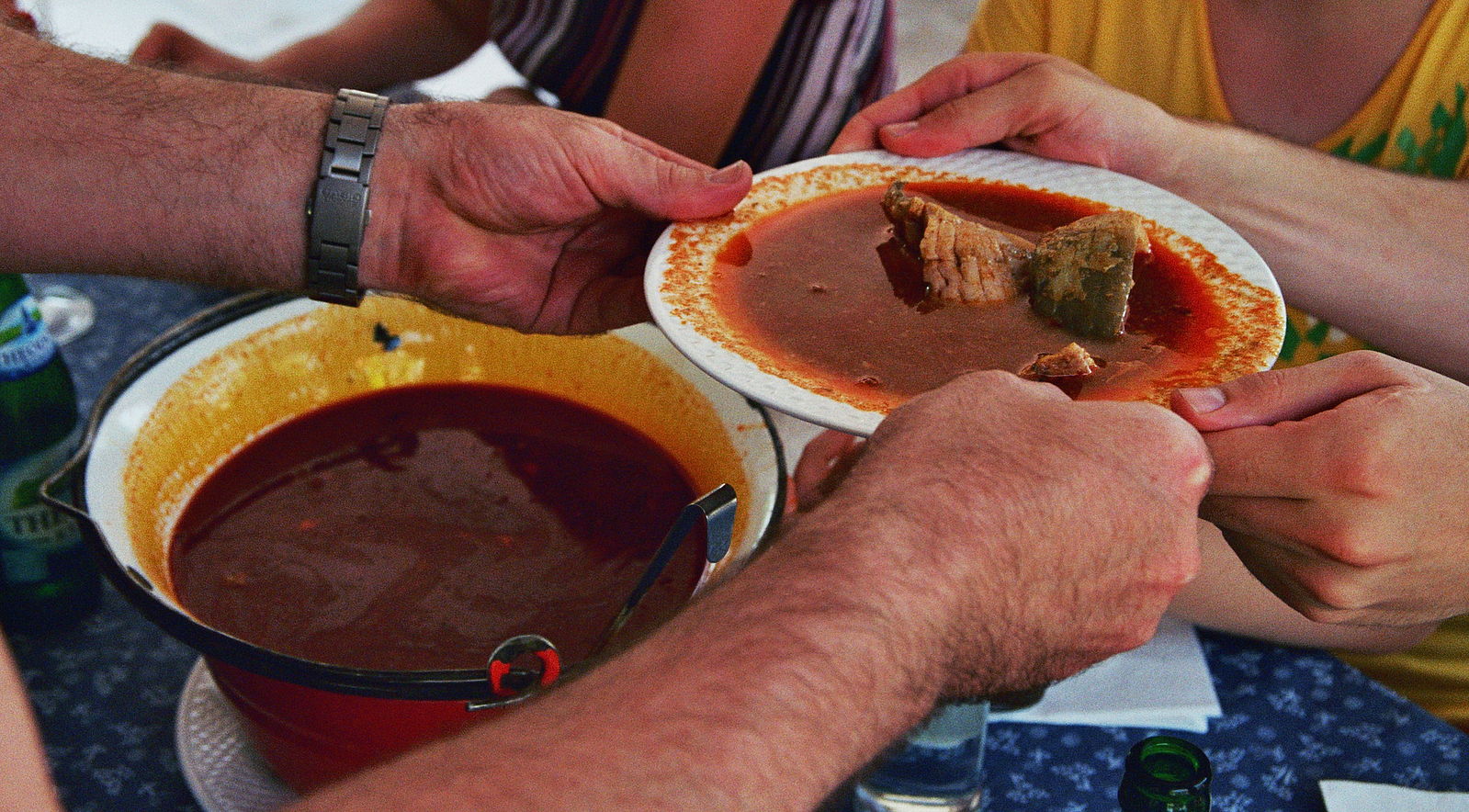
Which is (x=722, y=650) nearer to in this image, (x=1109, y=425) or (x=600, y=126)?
(x=1109, y=425)

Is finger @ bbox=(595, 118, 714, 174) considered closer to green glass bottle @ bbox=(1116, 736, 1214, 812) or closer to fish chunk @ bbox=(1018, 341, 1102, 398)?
fish chunk @ bbox=(1018, 341, 1102, 398)

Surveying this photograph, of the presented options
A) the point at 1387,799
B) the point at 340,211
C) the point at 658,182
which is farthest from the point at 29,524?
the point at 1387,799

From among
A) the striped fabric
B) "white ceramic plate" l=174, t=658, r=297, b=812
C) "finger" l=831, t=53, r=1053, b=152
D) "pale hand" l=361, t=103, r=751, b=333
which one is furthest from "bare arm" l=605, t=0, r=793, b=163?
"white ceramic plate" l=174, t=658, r=297, b=812

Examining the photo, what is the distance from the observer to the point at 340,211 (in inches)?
53.7

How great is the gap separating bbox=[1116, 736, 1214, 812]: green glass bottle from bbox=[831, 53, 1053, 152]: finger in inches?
35.7

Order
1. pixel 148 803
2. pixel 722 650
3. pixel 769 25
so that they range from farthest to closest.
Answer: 1. pixel 769 25
2. pixel 148 803
3. pixel 722 650

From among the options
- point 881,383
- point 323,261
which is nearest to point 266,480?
point 323,261

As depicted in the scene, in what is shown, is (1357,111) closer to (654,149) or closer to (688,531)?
(654,149)

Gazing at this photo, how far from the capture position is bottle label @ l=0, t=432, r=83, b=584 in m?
1.32

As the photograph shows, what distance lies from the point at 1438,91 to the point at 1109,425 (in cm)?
117

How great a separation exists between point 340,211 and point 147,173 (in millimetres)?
230

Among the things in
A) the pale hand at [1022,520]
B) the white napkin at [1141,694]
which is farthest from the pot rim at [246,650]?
the white napkin at [1141,694]

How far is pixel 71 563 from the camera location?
139 cm

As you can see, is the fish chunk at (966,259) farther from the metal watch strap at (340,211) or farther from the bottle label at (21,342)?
the bottle label at (21,342)
